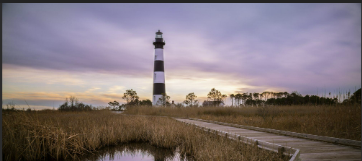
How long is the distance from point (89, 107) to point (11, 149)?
1312 centimetres

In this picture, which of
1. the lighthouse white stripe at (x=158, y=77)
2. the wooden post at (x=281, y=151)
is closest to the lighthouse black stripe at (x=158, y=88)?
the lighthouse white stripe at (x=158, y=77)

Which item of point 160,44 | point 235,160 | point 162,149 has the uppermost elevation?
point 160,44

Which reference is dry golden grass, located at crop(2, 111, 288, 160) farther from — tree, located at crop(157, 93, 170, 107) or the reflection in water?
tree, located at crop(157, 93, 170, 107)

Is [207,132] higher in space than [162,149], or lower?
higher

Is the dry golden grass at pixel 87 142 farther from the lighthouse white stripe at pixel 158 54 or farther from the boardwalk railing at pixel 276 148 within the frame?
the lighthouse white stripe at pixel 158 54

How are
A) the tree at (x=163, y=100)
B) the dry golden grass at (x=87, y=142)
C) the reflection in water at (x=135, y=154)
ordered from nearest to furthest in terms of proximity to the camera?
the dry golden grass at (x=87, y=142) → the reflection in water at (x=135, y=154) → the tree at (x=163, y=100)

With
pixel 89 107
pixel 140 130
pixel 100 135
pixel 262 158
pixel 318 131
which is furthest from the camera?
pixel 89 107

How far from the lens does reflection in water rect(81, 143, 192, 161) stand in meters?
7.20

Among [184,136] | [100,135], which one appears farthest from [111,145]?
[184,136]

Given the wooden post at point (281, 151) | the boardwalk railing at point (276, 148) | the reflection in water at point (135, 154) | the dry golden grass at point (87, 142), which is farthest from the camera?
the reflection in water at point (135, 154)

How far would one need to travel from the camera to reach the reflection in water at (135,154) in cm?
720

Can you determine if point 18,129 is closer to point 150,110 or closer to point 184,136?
point 184,136

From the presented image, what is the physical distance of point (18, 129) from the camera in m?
7.02

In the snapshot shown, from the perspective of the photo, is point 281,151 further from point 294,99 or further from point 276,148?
point 294,99
